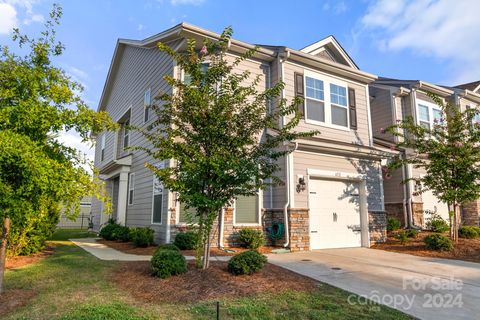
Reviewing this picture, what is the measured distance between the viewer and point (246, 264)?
5.77 metres

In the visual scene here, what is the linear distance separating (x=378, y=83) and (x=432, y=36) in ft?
11.2

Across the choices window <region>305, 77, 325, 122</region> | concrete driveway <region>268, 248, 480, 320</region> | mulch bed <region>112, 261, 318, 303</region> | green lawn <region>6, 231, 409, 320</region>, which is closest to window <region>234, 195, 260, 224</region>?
concrete driveway <region>268, 248, 480, 320</region>

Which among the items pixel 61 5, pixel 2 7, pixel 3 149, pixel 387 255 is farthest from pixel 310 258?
pixel 2 7

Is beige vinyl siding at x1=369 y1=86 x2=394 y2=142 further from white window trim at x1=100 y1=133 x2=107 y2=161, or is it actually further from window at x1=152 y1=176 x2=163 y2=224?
white window trim at x1=100 y1=133 x2=107 y2=161

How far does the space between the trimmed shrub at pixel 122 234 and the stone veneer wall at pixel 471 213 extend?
49.6 feet

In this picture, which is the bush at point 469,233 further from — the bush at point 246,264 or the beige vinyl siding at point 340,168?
the bush at point 246,264

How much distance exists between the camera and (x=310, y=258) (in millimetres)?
8336

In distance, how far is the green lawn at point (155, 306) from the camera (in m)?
3.97

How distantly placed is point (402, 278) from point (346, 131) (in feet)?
20.9

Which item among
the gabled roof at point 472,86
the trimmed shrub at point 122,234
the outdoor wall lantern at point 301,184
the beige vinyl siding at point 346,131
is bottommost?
the trimmed shrub at point 122,234

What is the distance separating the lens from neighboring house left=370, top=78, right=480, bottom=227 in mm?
13391

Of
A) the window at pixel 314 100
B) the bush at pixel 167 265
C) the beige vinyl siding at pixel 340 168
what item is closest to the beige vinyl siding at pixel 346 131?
the window at pixel 314 100

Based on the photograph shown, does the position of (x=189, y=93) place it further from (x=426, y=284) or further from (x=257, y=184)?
(x=426, y=284)

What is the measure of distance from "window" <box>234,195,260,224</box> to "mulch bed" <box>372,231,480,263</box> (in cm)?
428
